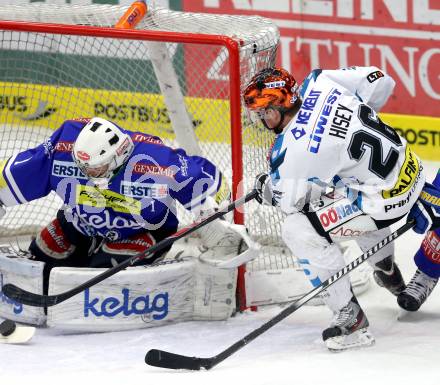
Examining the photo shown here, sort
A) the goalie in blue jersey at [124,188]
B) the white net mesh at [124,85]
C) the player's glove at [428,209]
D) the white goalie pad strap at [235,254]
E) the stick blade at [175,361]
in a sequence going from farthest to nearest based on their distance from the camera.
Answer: the white net mesh at [124,85] < the goalie in blue jersey at [124,188] < the white goalie pad strap at [235,254] < the player's glove at [428,209] < the stick blade at [175,361]

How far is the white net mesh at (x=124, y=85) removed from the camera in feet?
17.2

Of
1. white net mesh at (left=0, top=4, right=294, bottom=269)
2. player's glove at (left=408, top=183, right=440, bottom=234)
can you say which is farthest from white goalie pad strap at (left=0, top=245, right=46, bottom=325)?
player's glove at (left=408, top=183, right=440, bottom=234)

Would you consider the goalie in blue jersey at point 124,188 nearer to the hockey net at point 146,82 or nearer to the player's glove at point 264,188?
the hockey net at point 146,82

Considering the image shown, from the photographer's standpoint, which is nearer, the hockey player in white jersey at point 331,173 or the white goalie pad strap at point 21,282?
the hockey player in white jersey at point 331,173

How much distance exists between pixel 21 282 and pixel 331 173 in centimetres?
132

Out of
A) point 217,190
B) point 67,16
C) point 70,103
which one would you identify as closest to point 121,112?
point 70,103

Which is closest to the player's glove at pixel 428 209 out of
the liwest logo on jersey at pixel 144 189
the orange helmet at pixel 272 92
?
the orange helmet at pixel 272 92

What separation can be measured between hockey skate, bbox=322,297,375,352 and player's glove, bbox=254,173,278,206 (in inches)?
19.4

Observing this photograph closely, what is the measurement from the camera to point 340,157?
4.48 m

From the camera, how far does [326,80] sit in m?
4.63

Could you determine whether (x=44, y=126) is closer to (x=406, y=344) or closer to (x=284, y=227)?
(x=284, y=227)

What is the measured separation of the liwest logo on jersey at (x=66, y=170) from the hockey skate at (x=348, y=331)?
113cm

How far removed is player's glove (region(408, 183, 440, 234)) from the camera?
4.72m

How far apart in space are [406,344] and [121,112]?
2159 mm
